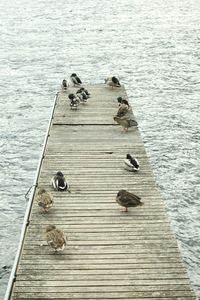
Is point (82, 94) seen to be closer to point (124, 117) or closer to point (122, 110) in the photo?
point (122, 110)

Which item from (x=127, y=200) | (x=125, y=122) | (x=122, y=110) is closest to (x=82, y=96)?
(x=122, y=110)

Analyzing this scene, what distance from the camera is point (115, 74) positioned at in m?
36.5

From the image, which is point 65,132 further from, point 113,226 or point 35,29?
point 35,29

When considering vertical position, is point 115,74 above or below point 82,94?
above

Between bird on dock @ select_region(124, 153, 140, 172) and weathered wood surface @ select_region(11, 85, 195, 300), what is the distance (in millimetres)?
181

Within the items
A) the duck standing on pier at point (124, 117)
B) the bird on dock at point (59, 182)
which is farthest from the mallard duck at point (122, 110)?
the bird on dock at point (59, 182)

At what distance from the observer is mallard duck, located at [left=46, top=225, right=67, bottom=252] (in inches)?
467

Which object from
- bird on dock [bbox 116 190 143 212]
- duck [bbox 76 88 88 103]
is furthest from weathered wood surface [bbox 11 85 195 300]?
duck [bbox 76 88 88 103]

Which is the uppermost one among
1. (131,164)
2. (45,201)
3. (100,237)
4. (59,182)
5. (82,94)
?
(82,94)

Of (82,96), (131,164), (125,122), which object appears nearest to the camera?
(131,164)

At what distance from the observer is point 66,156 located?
17.9m

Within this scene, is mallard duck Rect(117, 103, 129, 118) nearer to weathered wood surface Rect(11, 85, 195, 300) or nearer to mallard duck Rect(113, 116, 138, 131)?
mallard duck Rect(113, 116, 138, 131)

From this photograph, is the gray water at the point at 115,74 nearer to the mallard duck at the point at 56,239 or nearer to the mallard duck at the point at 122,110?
the mallard duck at the point at 122,110

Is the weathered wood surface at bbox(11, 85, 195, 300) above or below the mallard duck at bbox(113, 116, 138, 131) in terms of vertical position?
below
